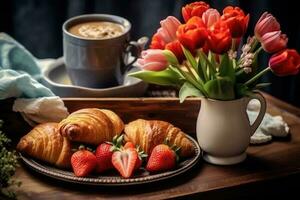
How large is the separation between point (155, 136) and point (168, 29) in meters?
0.18

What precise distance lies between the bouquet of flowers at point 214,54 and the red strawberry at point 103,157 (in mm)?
145

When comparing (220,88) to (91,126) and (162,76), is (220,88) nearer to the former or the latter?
(162,76)

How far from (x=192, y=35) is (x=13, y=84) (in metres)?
0.36

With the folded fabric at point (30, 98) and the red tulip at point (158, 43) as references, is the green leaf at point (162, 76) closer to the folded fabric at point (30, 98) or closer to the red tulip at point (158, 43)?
the red tulip at point (158, 43)

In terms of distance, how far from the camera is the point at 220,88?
1077mm

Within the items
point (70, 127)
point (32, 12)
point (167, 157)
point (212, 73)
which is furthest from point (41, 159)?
point (32, 12)

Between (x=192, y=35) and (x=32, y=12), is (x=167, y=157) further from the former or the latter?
(x=32, y=12)

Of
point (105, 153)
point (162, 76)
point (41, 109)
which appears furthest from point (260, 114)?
point (41, 109)

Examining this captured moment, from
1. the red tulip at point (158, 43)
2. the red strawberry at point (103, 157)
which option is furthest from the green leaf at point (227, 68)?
the red strawberry at point (103, 157)

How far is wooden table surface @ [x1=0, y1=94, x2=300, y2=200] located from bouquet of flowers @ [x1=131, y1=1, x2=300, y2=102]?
0.13 meters

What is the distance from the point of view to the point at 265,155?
3.84 ft

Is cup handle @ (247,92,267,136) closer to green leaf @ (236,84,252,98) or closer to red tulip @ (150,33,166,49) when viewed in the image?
green leaf @ (236,84,252,98)

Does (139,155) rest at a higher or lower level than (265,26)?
lower

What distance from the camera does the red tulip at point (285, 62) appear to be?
1048 mm
